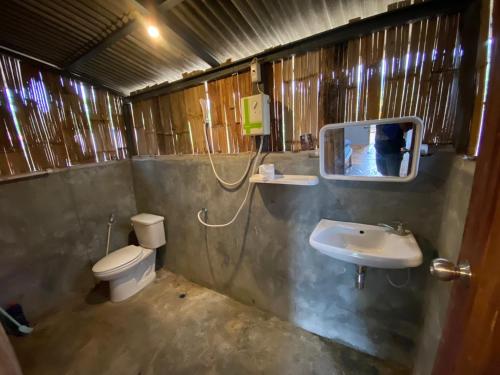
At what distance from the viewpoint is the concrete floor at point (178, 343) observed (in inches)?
55.4

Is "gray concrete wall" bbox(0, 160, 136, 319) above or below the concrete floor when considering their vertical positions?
above

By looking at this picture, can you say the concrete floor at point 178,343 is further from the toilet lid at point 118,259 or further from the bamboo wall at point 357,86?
the bamboo wall at point 357,86

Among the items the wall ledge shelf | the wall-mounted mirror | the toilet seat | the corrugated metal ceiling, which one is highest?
the corrugated metal ceiling

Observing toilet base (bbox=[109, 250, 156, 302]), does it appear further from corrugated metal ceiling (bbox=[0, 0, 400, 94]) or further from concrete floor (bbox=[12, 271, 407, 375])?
corrugated metal ceiling (bbox=[0, 0, 400, 94])

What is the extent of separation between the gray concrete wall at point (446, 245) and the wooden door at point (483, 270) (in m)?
0.34

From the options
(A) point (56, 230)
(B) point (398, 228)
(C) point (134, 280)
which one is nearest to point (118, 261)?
(C) point (134, 280)

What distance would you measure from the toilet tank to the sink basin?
1.76 meters

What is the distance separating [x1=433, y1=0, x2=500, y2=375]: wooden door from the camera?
398 mm

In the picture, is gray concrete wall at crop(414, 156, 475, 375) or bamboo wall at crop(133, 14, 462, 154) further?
bamboo wall at crop(133, 14, 462, 154)

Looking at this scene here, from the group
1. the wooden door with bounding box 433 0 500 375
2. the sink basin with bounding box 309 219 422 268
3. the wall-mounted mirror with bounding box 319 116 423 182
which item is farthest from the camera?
the wall-mounted mirror with bounding box 319 116 423 182

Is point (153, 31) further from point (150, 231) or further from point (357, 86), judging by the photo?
point (150, 231)

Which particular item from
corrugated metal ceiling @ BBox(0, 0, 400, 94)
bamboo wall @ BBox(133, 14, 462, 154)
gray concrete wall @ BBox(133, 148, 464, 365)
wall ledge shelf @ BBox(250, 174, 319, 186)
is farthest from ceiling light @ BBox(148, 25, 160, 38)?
wall ledge shelf @ BBox(250, 174, 319, 186)

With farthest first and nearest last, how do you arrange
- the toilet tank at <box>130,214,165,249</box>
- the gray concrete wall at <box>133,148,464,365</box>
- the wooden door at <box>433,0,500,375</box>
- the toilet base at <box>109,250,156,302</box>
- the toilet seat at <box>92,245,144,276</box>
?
the toilet tank at <box>130,214,165,249</box>
the toilet base at <box>109,250,156,302</box>
the toilet seat at <box>92,245,144,276</box>
the gray concrete wall at <box>133,148,464,365</box>
the wooden door at <box>433,0,500,375</box>

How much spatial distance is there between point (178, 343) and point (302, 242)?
126cm
